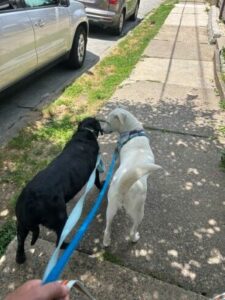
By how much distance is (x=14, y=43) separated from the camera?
4867 millimetres

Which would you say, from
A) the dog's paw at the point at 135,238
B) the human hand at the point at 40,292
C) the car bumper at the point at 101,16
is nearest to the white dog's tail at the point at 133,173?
the dog's paw at the point at 135,238

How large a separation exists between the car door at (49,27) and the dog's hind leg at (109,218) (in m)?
3.64

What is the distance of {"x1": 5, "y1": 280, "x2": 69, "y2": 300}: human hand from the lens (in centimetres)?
93

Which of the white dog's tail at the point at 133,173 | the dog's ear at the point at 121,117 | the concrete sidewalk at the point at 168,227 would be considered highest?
the white dog's tail at the point at 133,173

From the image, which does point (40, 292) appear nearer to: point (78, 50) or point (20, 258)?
point (20, 258)

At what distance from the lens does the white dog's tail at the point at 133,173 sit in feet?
7.96

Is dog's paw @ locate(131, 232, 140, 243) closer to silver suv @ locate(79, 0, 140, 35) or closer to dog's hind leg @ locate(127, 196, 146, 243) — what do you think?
dog's hind leg @ locate(127, 196, 146, 243)

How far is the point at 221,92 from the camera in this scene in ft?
21.7

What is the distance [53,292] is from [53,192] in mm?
1695

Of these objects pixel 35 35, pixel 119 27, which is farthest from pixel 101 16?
pixel 35 35

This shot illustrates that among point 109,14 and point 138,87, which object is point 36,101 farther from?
point 109,14

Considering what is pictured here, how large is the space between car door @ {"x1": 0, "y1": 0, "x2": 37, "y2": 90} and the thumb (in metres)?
4.19

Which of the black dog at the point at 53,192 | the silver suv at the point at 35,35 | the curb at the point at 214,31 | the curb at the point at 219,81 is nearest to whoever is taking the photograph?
the black dog at the point at 53,192

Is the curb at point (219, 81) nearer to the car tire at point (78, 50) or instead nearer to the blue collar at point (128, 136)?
the car tire at point (78, 50)
